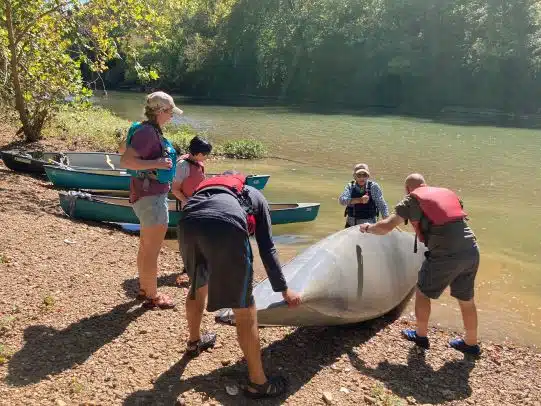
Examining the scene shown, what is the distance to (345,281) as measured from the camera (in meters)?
4.87

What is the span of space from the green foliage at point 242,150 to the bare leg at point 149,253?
40.2ft

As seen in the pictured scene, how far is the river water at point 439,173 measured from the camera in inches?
267

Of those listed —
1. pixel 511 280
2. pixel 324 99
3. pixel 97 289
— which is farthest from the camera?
pixel 324 99

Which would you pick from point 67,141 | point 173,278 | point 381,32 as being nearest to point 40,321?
point 173,278

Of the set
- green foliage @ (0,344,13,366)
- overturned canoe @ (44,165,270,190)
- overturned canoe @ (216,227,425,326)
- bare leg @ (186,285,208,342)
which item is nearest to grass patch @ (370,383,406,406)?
overturned canoe @ (216,227,425,326)

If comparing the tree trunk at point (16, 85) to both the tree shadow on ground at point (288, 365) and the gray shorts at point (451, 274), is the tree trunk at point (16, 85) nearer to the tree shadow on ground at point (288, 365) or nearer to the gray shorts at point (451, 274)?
the tree shadow on ground at point (288, 365)

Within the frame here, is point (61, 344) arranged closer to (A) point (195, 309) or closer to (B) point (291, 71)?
(A) point (195, 309)

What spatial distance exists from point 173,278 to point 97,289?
41.8 inches

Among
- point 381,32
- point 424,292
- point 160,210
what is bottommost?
point 424,292

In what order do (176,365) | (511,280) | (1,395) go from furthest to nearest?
(511,280) < (176,365) < (1,395)

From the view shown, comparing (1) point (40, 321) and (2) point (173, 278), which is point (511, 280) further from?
(1) point (40, 321)

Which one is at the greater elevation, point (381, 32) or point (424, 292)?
point (381, 32)

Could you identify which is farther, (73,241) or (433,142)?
(433,142)

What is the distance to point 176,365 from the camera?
159 inches
